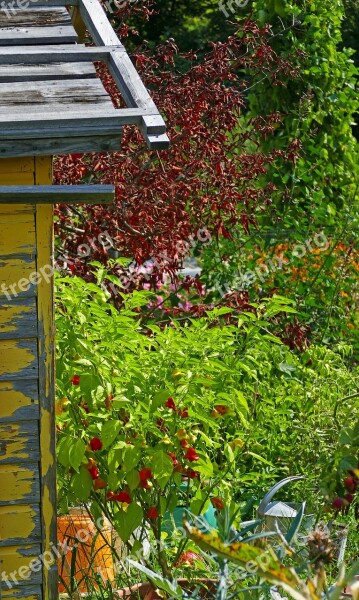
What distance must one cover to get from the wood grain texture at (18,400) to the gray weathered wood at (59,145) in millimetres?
925

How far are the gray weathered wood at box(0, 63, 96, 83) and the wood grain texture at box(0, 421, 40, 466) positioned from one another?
4.36 ft

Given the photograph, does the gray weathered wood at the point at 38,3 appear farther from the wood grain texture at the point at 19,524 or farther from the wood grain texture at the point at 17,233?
Result: the wood grain texture at the point at 19,524

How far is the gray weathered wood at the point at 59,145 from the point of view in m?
3.44

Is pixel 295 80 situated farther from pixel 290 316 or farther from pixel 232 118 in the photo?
pixel 290 316

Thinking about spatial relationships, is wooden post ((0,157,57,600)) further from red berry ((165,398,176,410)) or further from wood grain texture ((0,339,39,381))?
red berry ((165,398,176,410))

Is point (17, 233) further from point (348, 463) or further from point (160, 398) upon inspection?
point (348, 463)

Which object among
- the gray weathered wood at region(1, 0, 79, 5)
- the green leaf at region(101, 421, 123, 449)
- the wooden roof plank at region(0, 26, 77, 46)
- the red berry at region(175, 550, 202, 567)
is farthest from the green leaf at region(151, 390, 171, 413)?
the gray weathered wood at region(1, 0, 79, 5)

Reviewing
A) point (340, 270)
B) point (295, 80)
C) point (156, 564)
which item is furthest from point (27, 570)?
point (295, 80)

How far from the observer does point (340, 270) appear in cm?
688

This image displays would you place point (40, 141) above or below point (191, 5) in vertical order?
above

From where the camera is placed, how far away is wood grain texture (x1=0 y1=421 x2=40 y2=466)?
3.89m

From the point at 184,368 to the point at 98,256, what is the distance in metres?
1.98

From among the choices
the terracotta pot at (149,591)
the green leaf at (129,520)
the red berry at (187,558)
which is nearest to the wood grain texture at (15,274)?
the green leaf at (129,520)

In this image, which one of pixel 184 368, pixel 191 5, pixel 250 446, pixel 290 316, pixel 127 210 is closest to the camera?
pixel 184 368
